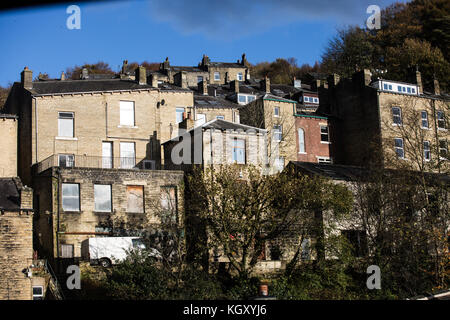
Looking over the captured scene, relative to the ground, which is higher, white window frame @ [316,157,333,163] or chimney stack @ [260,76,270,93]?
chimney stack @ [260,76,270,93]

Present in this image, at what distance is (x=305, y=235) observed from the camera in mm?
32812

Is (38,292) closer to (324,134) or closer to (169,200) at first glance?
(169,200)

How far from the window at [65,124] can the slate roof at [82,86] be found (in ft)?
5.36

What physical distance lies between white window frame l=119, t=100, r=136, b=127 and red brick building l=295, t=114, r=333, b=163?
13834 millimetres

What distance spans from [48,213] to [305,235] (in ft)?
45.8

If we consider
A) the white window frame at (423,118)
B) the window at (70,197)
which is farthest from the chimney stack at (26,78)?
the white window frame at (423,118)

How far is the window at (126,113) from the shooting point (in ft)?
141

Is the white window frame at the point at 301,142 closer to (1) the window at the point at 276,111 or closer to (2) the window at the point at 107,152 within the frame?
(1) the window at the point at 276,111

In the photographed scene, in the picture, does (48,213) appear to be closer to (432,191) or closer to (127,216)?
(127,216)

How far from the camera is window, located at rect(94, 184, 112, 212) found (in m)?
33.9

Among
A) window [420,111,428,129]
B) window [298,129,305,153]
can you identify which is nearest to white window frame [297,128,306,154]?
window [298,129,305,153]

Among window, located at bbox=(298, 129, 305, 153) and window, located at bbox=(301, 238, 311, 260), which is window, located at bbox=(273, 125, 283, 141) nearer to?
window, located at bbox=(298, 129, 305, 153)
